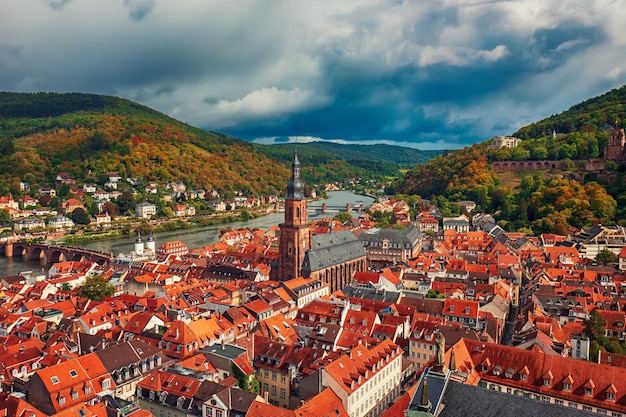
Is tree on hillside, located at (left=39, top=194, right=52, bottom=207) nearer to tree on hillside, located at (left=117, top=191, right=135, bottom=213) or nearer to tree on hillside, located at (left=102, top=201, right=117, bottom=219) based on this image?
tree on hillside, located at (left=102, top=201, right=117, bottom=219)

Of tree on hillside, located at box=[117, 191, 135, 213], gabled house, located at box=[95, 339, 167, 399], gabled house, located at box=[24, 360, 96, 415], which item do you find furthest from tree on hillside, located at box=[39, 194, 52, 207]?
gabled house, located at box=[24, 360, 96, 415]

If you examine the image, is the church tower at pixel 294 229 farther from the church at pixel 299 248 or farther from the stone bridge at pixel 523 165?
the stone bridge at pixel 523 165

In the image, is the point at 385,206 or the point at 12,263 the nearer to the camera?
the point at 12,263

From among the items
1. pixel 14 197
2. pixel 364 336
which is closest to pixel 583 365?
pixel 364 336

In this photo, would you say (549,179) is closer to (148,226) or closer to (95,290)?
(148,226)

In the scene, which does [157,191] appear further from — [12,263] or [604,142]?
[604,142]

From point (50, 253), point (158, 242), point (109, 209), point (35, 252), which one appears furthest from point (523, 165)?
point (35, 252)

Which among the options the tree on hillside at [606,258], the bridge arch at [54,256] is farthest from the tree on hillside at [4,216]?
the tree on hillside at [606,258]
